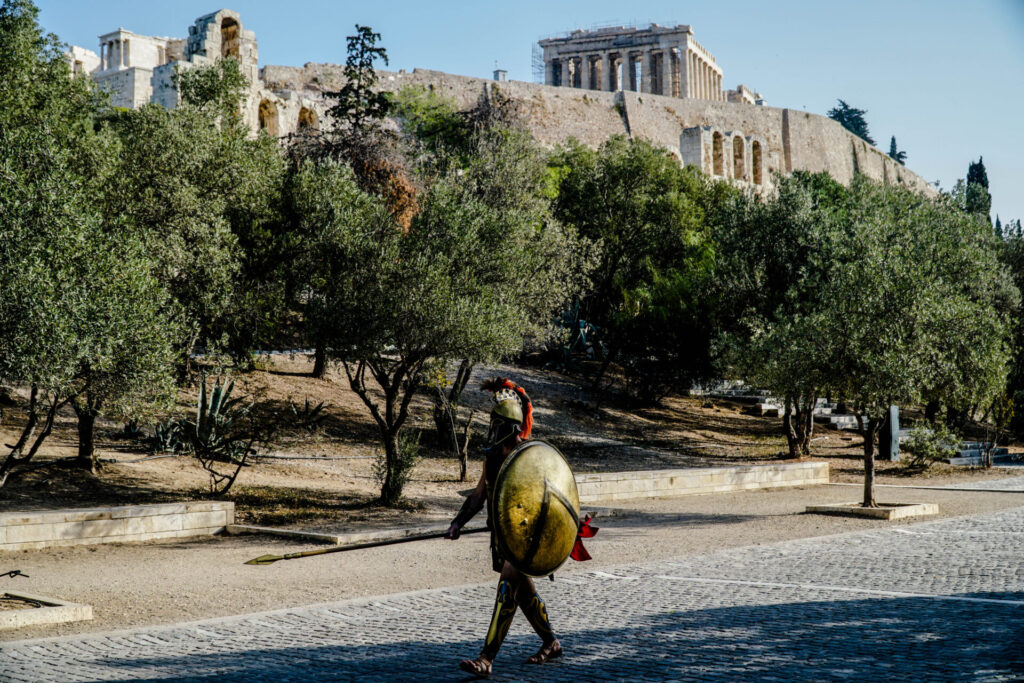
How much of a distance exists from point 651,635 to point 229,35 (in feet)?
144

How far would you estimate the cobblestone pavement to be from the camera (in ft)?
18.6

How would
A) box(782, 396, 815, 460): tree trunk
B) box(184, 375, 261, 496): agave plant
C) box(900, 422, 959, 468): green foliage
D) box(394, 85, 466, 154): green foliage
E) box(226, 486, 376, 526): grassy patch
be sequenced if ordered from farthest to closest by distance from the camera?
box(394, 85, 466, 154): green foliage → box(782, 396, 815, 460): tree trunk → box(900, 422, 959, 468): green foliage → box(184, 375, 261, 496): agave plant → box(226, 486, 376, 526): grassy patch

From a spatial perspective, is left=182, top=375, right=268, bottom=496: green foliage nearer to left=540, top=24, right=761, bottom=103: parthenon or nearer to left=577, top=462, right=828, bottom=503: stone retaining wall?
left=577, top=462, right=828, bottom=503: stone retaining wall

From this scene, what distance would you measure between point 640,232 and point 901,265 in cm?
1836

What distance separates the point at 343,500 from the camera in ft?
50.4

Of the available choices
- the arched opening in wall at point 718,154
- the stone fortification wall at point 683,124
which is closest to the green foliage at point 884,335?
the stone fortification wall at point 683,124

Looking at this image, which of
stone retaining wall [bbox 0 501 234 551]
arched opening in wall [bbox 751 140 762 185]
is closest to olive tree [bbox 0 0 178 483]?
stone retaining wall [bbox 0 501 234 551]

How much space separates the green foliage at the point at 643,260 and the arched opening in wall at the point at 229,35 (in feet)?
56.5

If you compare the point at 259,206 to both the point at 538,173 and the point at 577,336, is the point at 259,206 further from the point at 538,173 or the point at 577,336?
the point at 577,336

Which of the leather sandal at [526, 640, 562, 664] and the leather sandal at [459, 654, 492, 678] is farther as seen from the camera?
the leather sandal at [526, 640, 562, 664]

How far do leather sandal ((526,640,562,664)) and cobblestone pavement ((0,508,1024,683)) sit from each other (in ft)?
0.23

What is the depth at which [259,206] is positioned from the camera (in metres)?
20.2

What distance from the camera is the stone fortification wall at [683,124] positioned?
56125 millimetres

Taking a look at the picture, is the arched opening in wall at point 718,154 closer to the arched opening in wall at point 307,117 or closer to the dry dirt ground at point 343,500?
the arched opening in wall at point 307,117
